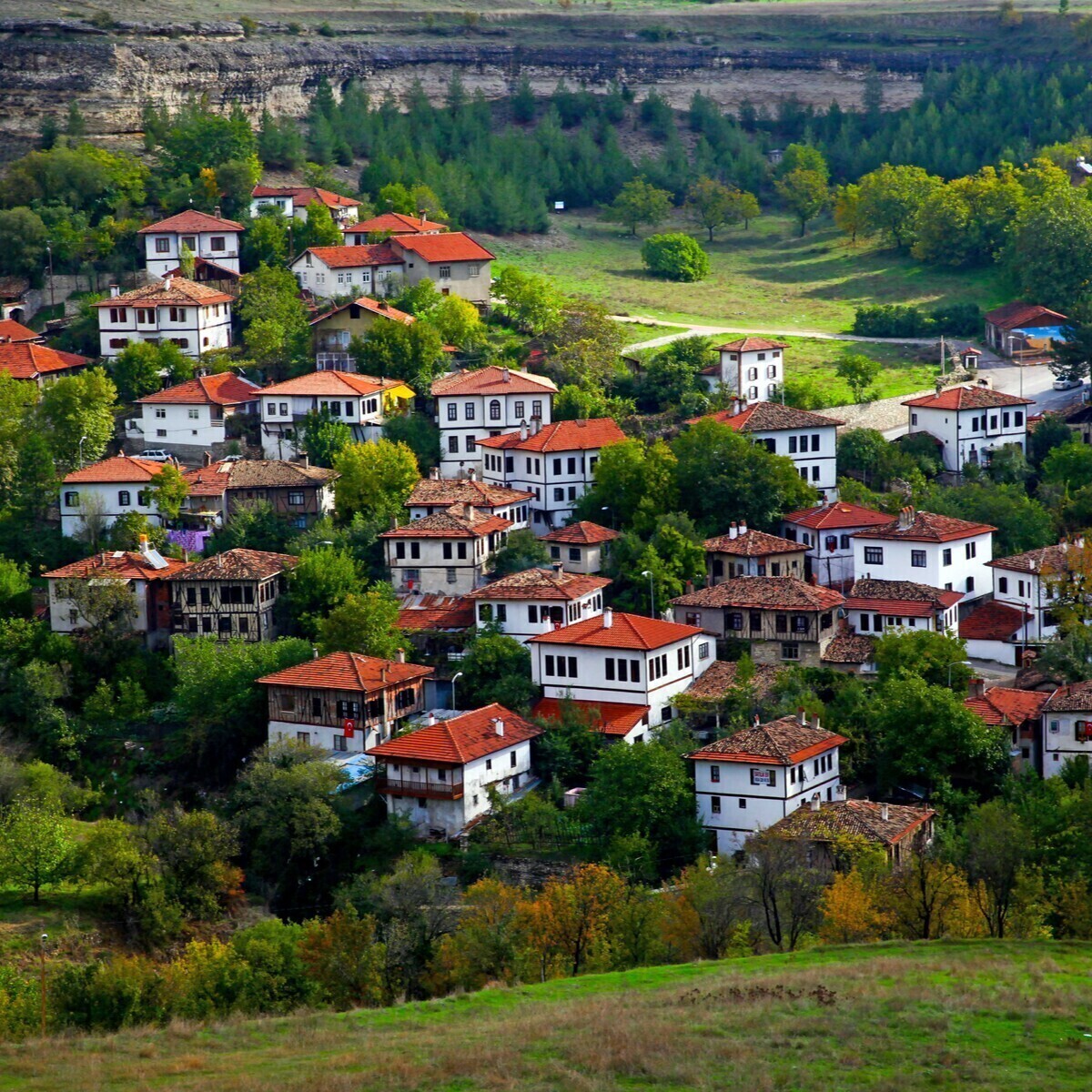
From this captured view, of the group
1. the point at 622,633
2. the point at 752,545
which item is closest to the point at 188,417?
the point at 752,545

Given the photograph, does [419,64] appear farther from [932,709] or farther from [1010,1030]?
[1010,1030]

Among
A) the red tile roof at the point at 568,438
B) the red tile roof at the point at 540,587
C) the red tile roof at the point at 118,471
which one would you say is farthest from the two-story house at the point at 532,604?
the red tile roof at the point at 118,471

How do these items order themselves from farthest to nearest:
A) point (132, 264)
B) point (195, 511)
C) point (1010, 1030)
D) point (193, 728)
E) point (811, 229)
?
point (811, 229), point (132, 264), point (195, 511), point (193, 728), point (1010, 1030)

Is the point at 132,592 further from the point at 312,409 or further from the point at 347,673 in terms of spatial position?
the point at 312,409

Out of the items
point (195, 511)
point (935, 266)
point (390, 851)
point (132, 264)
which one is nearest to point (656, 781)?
point (390, 851)

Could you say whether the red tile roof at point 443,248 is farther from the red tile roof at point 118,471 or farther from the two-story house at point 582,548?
the two-story house at point 582,548

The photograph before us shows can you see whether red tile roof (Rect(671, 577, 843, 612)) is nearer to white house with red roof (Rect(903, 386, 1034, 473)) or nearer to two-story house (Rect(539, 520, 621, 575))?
two-story house (Rect(539, 520, 621, 575))
